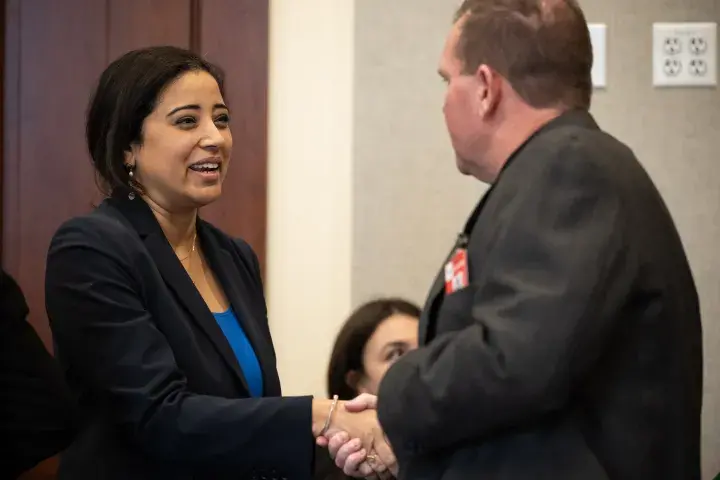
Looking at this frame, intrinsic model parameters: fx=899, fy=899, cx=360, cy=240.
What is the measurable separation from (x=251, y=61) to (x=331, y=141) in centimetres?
27

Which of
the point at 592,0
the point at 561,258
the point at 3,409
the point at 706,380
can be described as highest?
the point at 592,0

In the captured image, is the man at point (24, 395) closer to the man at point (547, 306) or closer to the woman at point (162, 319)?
the woman at point (162, 319)

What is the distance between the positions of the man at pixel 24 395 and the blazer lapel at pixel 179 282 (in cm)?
41

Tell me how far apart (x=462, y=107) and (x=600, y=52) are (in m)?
1.10

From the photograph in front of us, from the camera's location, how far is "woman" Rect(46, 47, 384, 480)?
53.1 inches

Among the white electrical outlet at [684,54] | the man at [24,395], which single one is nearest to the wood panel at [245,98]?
the white electrical outlet at [684,54]

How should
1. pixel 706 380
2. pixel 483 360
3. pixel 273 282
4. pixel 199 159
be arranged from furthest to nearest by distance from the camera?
pixel 273 282 < pixel 706 380 < pixel 199 159 < pixel 483 360

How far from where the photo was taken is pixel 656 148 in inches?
79.9

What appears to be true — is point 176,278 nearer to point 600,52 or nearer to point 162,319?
point 162,319

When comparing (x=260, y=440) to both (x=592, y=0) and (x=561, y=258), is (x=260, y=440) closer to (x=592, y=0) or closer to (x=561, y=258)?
(x=561, y=258)

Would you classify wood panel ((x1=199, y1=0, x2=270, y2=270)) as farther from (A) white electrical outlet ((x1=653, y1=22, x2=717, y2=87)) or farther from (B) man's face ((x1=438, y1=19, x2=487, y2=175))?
(B) man's face ((x1=438, y1=19, x2=487, y2=175))

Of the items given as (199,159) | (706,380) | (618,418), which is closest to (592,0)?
(706,380)

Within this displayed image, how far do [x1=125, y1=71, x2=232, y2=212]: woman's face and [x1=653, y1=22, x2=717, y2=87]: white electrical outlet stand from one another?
1.04 metres

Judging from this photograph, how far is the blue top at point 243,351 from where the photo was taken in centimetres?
153
